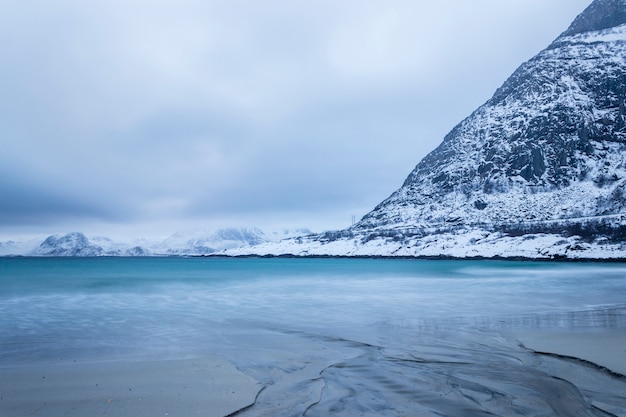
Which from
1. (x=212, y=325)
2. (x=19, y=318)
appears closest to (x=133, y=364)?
(x=212, y=325)

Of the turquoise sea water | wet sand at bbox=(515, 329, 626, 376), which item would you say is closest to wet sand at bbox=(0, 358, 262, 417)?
the turquoise sea water

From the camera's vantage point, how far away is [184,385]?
904cm

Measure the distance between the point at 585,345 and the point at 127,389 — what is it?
1332cm

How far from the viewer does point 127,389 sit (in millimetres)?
8734

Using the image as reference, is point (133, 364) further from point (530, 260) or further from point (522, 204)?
point (522, 204)

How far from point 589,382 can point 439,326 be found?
8924mm

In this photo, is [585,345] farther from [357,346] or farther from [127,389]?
[127,389]

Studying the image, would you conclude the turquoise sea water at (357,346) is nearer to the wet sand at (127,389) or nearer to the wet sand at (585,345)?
the wet sand at (585,345)

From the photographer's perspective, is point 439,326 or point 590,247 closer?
point 439,326

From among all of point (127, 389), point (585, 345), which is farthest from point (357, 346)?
point (127, 389)

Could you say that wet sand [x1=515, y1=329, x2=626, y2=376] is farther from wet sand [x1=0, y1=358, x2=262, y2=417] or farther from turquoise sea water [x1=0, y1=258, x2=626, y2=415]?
wet sand [x1=0, y1=358, x2=262, y2=417]

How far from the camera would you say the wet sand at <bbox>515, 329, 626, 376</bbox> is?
10627mm

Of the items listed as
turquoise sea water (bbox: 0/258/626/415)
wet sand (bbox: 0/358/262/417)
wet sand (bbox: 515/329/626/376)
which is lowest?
wet sand (bbox: 515/329/626/376)

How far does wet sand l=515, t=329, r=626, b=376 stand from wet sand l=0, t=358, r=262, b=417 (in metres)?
8.90
